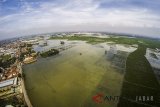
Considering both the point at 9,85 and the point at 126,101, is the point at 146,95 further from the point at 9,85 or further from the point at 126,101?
the point at 9,85

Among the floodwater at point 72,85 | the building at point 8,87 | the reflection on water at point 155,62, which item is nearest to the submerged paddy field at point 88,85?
the floodwater at point 72,85

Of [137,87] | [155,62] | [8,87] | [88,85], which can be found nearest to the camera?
[137,87]

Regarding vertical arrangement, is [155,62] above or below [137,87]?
above

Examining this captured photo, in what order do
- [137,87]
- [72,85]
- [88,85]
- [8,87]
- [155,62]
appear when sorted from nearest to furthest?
[137,87] < [88,85] < [72,85] < [8,87] < [155,62]

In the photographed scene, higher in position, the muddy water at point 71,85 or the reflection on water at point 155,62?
the reflection on water at point 155,62

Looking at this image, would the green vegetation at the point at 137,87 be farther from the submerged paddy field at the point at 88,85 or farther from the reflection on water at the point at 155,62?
the reflection on water at the point at 155,62

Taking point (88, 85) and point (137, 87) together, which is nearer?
point (137, 87)

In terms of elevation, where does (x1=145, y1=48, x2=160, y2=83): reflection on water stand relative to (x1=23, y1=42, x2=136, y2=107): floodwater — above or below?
above

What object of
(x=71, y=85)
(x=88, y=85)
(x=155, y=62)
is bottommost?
(x=71, y=85)

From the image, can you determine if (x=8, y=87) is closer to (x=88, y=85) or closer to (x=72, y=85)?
(x=72, y=85)

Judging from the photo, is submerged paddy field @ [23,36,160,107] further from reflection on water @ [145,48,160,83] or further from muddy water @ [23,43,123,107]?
reflection on water @ [145,48,160,83]

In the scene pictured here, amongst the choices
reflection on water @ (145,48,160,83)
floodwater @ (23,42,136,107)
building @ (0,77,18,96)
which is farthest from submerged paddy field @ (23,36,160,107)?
building @ (0,77,18,96)

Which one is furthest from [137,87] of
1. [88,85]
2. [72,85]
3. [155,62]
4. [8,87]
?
[8,87]
